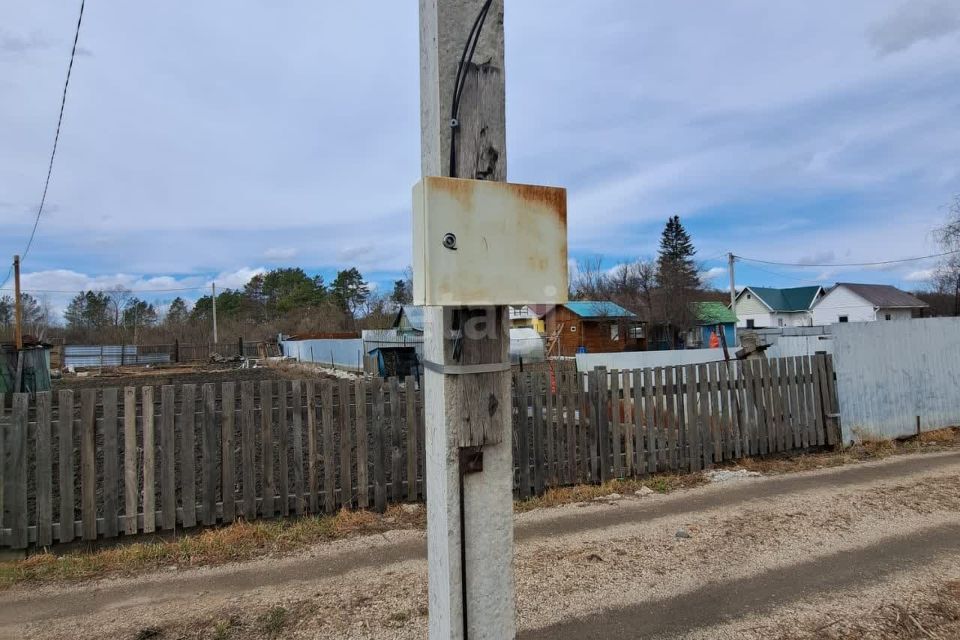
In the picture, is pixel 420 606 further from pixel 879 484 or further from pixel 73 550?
pixel 879 484

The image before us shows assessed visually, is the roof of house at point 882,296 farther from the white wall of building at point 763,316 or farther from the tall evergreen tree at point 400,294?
the tall evergreen tree at point 400,294

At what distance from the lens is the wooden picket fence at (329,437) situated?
414 cm

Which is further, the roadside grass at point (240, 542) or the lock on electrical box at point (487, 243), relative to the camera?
the roadside grass at point (240, 542)

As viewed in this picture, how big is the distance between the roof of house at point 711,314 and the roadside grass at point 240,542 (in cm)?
3494

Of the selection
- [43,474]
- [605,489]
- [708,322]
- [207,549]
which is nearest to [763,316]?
[708,322]

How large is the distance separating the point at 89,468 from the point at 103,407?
0.48m

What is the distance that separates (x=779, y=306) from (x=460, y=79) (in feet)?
186

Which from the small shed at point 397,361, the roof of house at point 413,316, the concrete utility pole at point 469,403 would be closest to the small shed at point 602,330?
the roof of house at point 413,316

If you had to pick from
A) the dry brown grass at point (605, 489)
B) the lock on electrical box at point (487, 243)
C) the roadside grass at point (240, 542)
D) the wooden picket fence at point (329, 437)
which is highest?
the lock on electrical box at point (487, 243)

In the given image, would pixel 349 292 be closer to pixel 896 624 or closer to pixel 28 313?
pixel 28 313

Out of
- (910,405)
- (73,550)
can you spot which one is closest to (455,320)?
(73,550)

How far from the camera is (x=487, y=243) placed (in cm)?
160

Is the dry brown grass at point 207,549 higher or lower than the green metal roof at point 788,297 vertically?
lower

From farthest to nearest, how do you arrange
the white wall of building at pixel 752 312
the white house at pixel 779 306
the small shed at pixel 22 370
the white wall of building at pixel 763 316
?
the white wall of building at pixel 752 312
the white wall of building at pixel 763 316
the white house at pixel 779 306
the small shed at pixel 22 370
